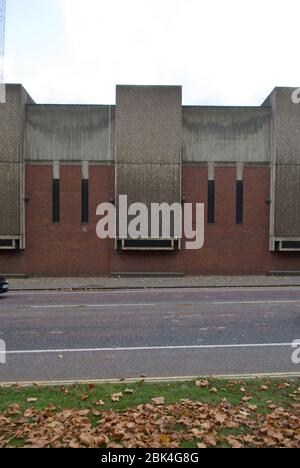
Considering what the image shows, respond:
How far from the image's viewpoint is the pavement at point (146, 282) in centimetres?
1753

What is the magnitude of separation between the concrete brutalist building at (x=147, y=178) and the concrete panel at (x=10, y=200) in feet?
0.18

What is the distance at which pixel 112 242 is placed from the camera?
2109 cm

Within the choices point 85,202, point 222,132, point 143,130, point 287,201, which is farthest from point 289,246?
point 85,202

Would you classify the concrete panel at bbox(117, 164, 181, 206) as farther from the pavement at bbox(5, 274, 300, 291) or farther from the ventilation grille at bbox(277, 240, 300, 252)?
the ventilation grille at bbox(277, 240, 300, 252)

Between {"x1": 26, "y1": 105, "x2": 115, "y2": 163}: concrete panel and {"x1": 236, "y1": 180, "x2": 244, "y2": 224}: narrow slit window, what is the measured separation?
7623 mm

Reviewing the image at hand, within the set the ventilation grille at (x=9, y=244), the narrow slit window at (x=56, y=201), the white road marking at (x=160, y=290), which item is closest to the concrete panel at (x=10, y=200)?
the ventilation grille at (x=9, y=244)

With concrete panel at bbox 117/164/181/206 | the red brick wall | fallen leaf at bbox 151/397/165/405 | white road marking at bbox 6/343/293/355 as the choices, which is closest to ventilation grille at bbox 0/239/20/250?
the red brick wall

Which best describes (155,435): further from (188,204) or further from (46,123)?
(46,123)

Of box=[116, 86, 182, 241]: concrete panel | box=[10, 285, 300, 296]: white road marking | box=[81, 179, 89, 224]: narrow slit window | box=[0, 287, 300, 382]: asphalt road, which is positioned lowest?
box=[10, 285, 300, 296]: white road marking

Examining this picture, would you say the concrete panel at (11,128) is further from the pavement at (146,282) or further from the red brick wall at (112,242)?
the pavement at (146,282)

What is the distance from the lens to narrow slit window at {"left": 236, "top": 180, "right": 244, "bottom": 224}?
21.7 metres

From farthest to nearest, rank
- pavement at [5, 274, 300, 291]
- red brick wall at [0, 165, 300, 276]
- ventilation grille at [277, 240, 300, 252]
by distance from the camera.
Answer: ventilation grille at [277, 240, 300, 252] → red brick wall at [0, 165, 300, 276] → pavement at [5, 274, 300, 291]

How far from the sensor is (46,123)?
21.0 m
